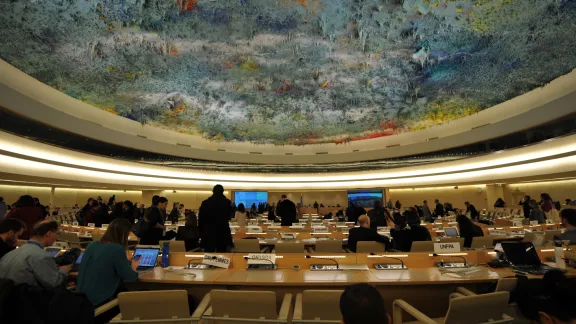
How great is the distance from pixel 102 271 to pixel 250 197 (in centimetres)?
1981

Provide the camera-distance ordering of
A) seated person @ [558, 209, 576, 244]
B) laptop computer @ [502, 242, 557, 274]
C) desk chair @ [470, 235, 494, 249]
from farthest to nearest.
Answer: desk chair @ [470, 235, 494, 249] → seated person @ [558, 209, 576, 244] → laptop computer @ [502, 242, 557, 274]

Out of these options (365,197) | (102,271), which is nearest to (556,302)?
(102,271)

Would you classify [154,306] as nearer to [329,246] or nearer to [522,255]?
[329,246]

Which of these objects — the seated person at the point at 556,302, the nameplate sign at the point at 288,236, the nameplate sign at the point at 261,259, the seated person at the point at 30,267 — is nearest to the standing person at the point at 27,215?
the seated person at the point at 30,267

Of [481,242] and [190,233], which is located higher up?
[190,233]

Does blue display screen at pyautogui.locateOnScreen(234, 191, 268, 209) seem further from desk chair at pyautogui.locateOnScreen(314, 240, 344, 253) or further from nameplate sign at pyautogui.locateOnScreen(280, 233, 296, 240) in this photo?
desk chair at pyautogui.locateOnScreen(314, 240, 344, 253)

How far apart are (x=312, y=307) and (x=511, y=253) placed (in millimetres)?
2735

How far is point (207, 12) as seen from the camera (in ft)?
19.8

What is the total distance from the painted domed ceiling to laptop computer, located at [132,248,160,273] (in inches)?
169

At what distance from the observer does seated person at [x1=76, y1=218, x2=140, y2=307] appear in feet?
9.56

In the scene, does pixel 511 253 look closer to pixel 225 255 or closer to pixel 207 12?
pixel 225 255

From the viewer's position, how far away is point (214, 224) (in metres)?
5.09

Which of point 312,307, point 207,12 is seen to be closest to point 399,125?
point 207,12

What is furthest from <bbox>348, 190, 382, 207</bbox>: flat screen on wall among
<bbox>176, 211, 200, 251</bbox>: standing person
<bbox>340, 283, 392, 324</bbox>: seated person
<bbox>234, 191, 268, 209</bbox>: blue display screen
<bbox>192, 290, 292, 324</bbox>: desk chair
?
<bbox>340, 283, 392, 324</bbox>: seated person
